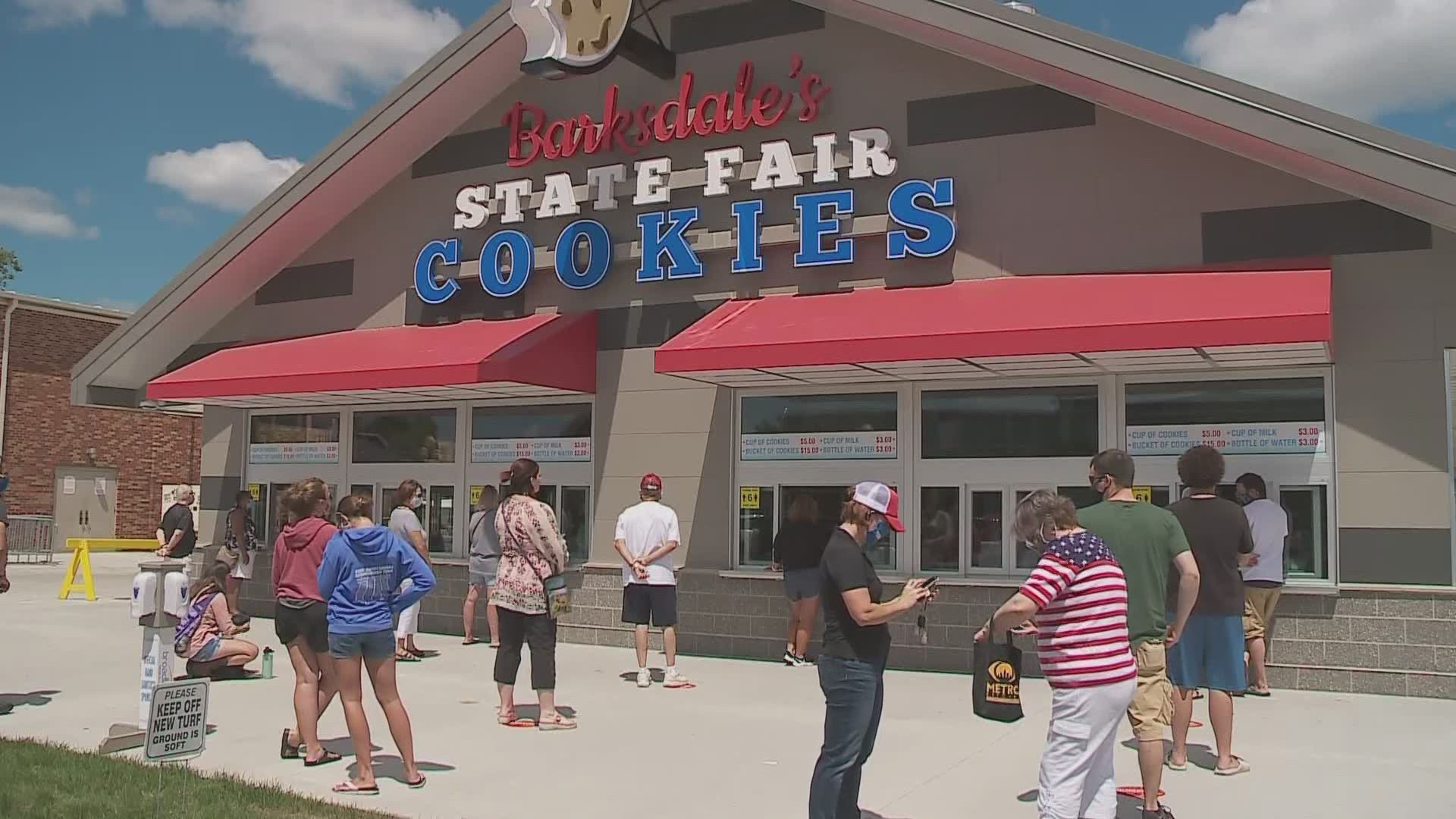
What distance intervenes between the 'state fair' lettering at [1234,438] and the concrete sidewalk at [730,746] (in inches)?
80.0

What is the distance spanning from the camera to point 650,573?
34.3 ft

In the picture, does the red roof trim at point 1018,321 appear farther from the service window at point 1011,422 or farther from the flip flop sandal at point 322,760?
the flip flop sandal at point 322,760

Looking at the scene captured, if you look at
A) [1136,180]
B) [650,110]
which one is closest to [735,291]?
[650,110]

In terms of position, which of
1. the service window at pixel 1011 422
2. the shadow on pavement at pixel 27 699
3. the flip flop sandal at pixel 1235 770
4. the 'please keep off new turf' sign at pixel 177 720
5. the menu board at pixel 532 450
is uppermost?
the service window at pixel 1011 422

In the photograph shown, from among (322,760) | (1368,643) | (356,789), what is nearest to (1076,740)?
(356,789)

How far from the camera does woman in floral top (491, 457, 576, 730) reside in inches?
335

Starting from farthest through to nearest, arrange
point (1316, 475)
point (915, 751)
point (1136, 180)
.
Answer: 1. point (1136, 180)
2. point (1316, 475)
3. point (915, 751)

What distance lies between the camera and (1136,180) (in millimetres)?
11016

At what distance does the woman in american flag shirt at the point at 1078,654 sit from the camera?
4945 mm

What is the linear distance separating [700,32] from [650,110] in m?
0.99

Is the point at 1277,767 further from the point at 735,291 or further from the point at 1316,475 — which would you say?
the point at 735,291

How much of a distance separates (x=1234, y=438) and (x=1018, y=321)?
2.19 m

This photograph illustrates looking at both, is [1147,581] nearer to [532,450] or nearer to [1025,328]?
[1025,328]

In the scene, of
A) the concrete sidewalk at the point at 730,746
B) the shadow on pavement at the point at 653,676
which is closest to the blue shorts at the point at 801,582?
the concrete sidewalk at the point at 730,746
